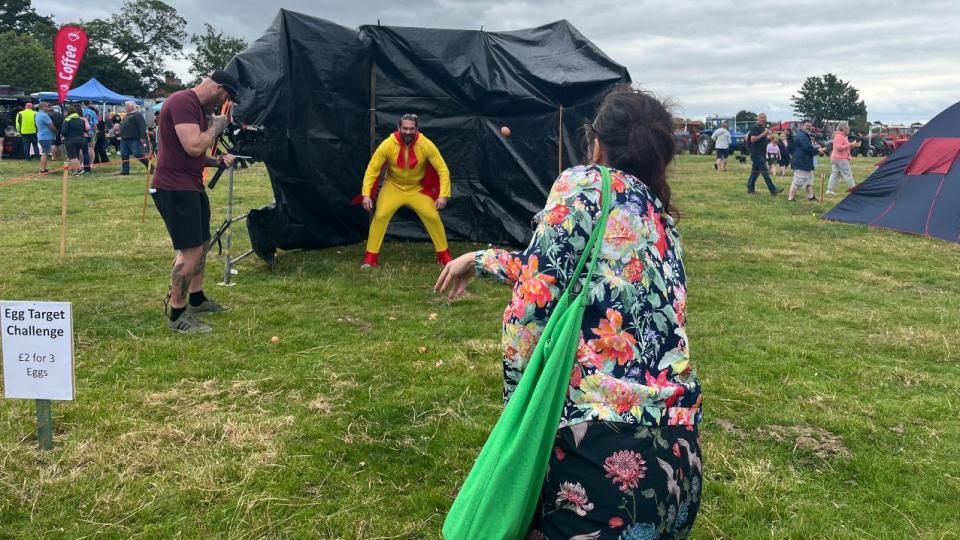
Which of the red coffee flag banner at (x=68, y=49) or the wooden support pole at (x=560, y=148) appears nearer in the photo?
the wooden support pole at (x=560, y=148)

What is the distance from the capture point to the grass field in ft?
10.1

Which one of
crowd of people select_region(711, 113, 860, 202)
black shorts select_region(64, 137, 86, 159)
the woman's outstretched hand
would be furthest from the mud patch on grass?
black shorts select_region(64, 137, 86, 159)

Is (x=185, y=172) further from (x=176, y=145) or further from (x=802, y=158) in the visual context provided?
(x=802, y=158)

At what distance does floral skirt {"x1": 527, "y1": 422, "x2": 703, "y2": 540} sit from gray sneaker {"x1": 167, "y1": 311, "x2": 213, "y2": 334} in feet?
14.4

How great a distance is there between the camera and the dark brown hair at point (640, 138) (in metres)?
1.84

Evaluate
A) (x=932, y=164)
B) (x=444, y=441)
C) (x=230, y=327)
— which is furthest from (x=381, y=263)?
(x=932, y=164)

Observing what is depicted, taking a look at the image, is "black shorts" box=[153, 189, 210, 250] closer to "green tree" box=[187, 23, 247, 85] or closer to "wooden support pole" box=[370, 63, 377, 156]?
"wooden support pole" box=[370, 63, 377, 156]

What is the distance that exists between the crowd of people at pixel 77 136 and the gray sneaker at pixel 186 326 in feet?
31.3

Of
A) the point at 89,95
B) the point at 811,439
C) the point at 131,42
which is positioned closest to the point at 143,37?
the point at 131,42

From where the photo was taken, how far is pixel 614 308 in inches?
66.6

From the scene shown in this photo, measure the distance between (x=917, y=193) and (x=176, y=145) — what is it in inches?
437

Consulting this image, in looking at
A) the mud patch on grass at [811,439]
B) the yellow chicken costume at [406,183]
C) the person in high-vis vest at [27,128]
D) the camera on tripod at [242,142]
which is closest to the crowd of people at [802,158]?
the yellow chicken costume at [406,183]

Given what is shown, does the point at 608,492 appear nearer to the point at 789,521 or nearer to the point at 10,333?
the point at 789,521

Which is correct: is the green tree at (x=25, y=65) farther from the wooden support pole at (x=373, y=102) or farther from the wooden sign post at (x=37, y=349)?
the wooden sign post at (x=37, y=349)
